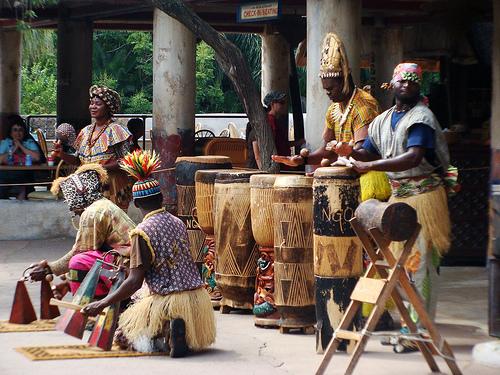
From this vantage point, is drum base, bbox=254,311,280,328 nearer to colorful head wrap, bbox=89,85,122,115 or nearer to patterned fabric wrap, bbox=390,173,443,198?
patterned fabric wrap, bbox=390,173,443,198

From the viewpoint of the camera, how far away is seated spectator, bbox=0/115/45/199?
15172mm

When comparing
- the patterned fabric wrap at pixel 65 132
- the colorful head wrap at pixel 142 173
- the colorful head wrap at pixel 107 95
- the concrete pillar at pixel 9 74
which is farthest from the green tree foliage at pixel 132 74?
the colorful head wrap at pixel 142 173

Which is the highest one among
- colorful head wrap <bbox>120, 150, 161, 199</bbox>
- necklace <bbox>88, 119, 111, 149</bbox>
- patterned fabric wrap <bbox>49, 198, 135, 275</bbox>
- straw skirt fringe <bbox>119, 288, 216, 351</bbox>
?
necklace <bbox>88, 119, 111, 149</bbox>

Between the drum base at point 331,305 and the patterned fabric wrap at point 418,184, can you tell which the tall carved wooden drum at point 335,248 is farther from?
the patterned fabric wrap at point 418,184

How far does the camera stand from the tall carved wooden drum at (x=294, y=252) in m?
7.90

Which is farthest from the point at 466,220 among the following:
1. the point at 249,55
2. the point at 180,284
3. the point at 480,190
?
the point at 249,55

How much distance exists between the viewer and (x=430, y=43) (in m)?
16.8

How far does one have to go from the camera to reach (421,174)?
7.19 meters

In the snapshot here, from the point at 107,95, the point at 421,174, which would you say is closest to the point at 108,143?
the point at 107,95

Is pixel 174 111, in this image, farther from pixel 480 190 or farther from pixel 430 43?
pixel 430 43

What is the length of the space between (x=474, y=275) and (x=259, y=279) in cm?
296

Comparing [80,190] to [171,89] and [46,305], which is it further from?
[171,89]

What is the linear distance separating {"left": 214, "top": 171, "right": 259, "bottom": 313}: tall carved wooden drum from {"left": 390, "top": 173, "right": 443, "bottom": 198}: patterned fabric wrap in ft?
5.59

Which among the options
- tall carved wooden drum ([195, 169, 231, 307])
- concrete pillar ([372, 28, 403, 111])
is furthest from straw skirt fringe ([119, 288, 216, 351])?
concrete pillar ([372, 28, 403, 111])
